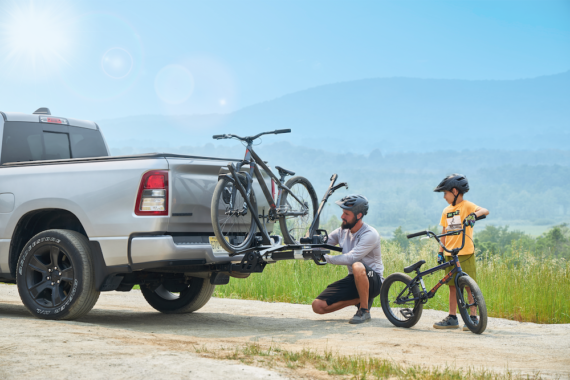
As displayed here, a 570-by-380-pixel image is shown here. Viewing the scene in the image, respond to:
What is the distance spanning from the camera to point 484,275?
1100 cm

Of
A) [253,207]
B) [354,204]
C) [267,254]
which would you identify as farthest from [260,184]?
[354,204]

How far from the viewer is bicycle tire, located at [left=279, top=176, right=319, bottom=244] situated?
7805 mm

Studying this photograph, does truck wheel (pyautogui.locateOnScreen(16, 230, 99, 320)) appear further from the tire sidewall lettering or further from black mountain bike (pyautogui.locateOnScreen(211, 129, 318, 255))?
black mountain bike (pyautogui.locateOnScreen(211, 129, 318, 255))

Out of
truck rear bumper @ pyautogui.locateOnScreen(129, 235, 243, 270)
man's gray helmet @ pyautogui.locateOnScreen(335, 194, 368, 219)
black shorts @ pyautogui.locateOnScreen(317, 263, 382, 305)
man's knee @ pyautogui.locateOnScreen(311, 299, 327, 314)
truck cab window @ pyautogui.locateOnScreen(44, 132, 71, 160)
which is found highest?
truck cab window @ pyautogui.locateOnScreen(44, 132, 71, 160)

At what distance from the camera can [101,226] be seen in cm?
677

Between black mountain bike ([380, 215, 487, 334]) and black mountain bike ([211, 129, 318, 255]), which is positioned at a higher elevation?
black mountain bike ([211, 129, 318, 255])

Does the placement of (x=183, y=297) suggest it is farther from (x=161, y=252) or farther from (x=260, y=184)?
(x=161, y=252)

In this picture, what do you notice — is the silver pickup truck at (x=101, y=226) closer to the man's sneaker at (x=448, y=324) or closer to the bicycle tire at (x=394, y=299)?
the bicycle tire at (x=394, y=299)

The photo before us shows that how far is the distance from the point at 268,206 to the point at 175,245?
61.2 inches

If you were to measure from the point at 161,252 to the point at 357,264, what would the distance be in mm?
2545

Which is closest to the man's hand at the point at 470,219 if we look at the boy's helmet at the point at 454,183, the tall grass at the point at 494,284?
the boy's helmet at the point at 454,183

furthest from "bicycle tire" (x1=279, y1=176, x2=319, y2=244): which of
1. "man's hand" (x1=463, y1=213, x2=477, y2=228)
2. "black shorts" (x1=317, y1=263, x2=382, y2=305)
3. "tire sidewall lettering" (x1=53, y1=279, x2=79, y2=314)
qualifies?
"tire sidewall lettering" (x1=53, y1=279, x2=79, y2=314)

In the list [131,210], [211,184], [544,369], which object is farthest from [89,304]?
[544,369]

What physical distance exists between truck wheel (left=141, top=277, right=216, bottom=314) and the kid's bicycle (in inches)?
61.9
